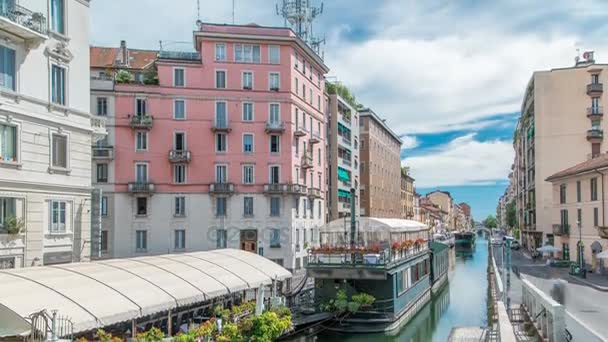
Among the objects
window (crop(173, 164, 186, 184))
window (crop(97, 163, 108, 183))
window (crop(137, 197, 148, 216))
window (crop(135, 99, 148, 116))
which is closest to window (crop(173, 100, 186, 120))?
window (crop(135, 99, 148, 116))

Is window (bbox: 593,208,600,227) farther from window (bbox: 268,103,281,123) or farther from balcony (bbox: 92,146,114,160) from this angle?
balcony (bbox: 92,146,114,160)

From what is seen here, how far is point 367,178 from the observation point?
240ft

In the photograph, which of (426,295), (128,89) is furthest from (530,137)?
(128,89)

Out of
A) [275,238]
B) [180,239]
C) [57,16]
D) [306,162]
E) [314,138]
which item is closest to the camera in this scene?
[57,16]

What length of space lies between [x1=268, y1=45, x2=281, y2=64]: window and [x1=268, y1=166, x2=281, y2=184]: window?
28.0ft

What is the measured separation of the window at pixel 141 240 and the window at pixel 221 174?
686 cm

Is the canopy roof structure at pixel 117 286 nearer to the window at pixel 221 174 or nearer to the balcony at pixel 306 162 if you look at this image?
the window at pixel 221 174

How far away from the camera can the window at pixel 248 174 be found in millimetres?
47406

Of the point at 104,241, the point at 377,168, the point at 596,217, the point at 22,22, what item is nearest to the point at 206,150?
the point at 104,241

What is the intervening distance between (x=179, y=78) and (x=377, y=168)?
37.4 metres

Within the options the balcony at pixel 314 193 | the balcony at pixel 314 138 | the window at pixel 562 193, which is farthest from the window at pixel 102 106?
the window at pixel 562 193

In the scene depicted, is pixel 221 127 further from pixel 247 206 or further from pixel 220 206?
pixel 247 206

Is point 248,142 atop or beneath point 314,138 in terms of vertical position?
beneath

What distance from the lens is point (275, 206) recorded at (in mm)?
47469
